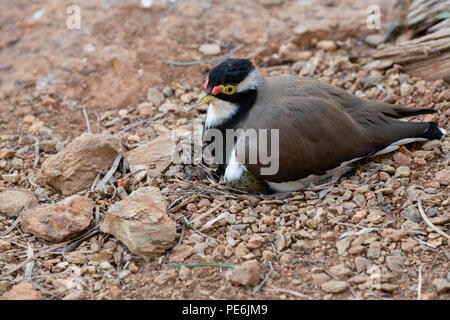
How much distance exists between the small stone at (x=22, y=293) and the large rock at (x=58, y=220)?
0.51 metres

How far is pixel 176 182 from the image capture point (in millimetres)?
4367

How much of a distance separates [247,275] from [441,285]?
114 centimetres

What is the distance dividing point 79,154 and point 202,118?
1397 millimetres

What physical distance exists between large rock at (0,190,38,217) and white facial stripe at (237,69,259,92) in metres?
1.92

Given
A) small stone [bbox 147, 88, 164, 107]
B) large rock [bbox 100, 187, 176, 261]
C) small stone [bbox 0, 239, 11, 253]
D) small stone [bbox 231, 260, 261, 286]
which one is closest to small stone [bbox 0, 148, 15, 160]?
small stone [bbox 0, 239, 11, 253]

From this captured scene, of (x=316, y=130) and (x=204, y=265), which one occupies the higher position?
(x=316, y=130)

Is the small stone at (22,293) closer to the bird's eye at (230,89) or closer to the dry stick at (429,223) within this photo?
the bird's eye at (230,89)

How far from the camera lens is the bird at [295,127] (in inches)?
163

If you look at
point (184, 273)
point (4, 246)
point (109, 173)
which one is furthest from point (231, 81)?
point (4, 246)

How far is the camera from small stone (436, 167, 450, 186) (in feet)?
12.8

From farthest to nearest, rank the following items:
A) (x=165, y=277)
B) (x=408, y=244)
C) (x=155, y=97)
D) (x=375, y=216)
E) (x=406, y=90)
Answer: (x=155, y=97), (x=406, y=90), (x=375, y=216), (x=408, y=244), (x=165, y=277)

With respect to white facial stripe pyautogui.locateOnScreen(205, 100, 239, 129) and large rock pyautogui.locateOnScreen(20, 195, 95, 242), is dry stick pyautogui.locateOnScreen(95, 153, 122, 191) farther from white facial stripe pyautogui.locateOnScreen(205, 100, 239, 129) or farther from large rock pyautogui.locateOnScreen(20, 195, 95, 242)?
white facial stripe pyautogui.locateOnScreen(205, 100, 239, 129)

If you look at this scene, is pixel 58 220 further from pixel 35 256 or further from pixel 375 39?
pixel 375 39
